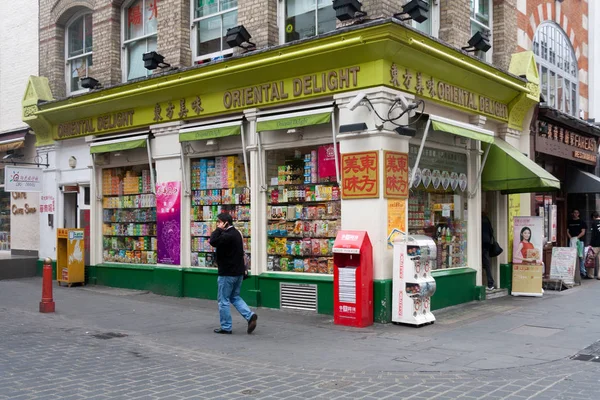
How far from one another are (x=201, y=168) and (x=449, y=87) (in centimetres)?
538

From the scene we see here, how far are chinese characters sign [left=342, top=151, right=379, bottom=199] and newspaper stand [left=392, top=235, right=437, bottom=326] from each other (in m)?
0.97

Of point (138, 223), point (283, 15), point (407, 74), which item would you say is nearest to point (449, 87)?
point (407, 74)

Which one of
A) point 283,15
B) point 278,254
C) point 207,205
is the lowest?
point 278,254

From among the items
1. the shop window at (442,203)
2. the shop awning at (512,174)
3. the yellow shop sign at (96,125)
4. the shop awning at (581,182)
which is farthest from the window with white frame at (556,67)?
the yellow shop sign at (96,125)

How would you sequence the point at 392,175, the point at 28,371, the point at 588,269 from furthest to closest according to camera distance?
the point at 588,269 < the point at 392,175 < the point at 28,371

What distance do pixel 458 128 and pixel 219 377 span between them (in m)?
6.39

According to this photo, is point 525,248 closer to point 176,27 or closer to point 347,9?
point 347,9

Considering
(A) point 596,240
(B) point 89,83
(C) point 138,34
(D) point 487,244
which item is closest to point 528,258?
(D) point 487,244

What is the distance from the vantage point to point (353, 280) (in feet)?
32.5

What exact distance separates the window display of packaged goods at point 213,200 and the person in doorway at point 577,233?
390 inches

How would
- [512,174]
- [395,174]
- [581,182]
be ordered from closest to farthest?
[395,174]
[512,174]
[581,182]

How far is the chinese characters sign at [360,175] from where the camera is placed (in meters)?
10.1

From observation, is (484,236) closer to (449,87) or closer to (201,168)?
(449,87)

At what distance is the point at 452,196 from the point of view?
41.2 ft
